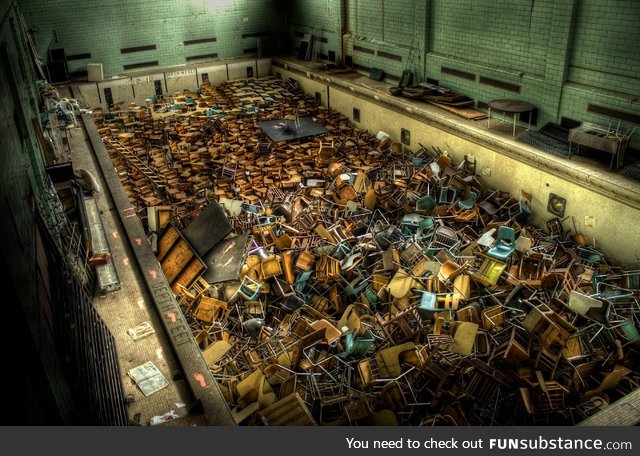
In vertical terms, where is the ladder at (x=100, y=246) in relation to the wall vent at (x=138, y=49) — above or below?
below

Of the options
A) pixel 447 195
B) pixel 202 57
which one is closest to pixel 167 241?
pixel 447 195

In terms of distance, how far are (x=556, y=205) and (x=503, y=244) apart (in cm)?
145

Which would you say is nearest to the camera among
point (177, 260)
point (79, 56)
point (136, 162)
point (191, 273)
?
point (191, 273)

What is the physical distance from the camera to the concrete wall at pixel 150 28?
1528 centimetres

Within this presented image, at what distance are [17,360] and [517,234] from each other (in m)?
7.14

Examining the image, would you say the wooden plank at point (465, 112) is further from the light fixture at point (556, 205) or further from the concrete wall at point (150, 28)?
the concrete wall at point (150, 28)

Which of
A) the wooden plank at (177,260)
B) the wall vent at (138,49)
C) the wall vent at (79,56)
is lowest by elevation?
the wooden plank at (177,260)

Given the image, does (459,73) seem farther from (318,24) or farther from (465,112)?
(318,24)

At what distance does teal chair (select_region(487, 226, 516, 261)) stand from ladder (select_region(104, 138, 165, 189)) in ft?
22.2

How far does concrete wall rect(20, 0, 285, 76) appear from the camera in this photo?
1528cm

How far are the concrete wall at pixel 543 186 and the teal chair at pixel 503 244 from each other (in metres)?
1.08

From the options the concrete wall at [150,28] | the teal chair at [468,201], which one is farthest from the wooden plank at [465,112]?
the concrete wall at [150,28]

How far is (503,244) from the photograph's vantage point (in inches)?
297
